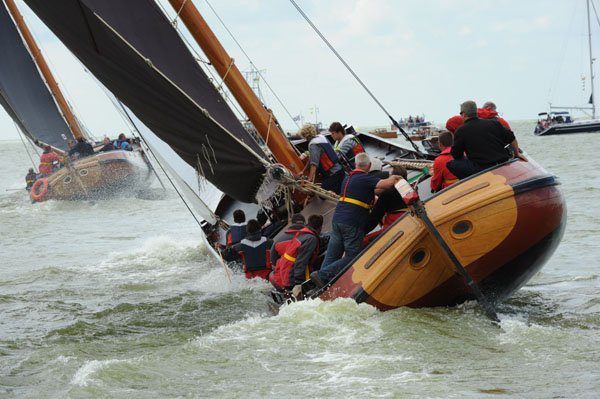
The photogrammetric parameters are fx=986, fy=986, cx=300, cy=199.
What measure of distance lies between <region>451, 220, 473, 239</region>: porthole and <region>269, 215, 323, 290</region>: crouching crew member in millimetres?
1963

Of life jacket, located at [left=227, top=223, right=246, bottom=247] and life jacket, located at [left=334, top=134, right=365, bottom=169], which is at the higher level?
life jacket, located at [left=334, top=134, right=365, bottom=169]

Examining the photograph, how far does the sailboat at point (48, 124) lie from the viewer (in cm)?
3125

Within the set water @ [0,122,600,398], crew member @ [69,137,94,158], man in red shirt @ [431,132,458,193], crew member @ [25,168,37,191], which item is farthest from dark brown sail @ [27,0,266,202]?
crew member @ [25,168,37,191]

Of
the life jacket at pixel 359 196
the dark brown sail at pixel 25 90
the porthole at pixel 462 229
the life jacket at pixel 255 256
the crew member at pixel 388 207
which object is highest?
the dark brown sail at pixel 25 90

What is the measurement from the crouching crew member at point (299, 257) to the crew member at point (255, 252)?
4.66 ft

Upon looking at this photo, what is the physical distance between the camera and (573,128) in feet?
236

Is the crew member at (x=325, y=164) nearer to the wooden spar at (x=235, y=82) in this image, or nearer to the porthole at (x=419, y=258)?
the wooden spar at (x=235, y=82)

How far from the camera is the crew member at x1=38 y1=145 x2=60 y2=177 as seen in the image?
109 ft

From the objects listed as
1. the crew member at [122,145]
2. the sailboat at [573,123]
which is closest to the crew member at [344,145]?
the crew member at [122,145]

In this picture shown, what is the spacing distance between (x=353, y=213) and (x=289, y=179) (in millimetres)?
2342

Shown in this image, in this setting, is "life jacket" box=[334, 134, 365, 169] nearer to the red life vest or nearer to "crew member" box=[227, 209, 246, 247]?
"crew member" box=[227, 209, 246, 247]

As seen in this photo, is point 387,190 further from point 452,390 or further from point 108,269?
point 108,269

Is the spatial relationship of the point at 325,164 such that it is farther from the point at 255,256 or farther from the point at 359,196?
the point at 359,196

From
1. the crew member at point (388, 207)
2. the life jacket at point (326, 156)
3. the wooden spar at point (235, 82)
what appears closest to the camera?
the crew member at point (388, 207)
